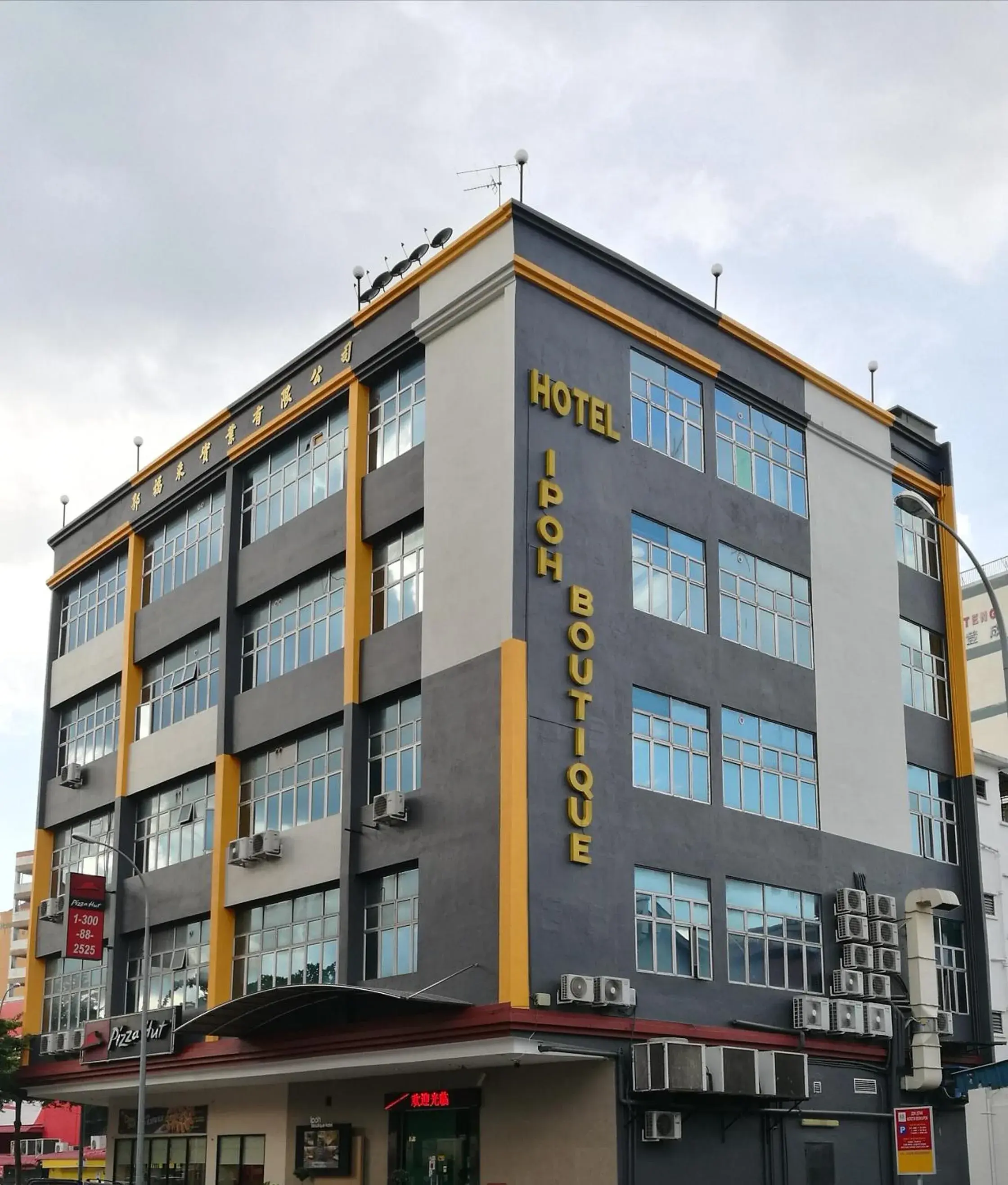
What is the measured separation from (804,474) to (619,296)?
7182 millimetres

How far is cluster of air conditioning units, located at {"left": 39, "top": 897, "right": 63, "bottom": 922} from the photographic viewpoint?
4312cm

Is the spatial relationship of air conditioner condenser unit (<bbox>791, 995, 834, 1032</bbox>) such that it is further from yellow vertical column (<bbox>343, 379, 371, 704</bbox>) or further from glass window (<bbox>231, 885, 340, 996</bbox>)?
yellow vertical column (<bbox>343, 379, 371, 704</bbox>)

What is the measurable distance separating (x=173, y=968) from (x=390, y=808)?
11.4m

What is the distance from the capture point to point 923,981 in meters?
34.4

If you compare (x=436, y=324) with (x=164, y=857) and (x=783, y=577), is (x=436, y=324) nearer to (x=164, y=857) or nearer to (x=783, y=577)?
(x=783, y=577)

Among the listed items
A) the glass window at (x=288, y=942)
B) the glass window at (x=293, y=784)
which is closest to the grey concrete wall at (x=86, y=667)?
the glass window at (x=293, y=784)

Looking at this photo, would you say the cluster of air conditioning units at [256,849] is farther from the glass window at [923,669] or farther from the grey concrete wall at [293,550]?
the glass window at [923,669]

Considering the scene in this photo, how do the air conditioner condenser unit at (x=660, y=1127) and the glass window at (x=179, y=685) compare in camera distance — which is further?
the glass window at (x=179, y=685)

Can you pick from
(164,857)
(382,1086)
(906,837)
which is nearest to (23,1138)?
(164,857)

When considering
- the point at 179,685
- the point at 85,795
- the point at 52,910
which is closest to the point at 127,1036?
the point at 52,910

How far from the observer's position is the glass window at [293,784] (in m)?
33.8

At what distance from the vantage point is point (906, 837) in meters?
36.6

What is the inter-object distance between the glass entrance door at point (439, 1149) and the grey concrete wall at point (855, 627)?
10476mm

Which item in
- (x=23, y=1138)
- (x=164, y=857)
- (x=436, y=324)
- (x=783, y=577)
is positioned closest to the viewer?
(x=436, y=324)
